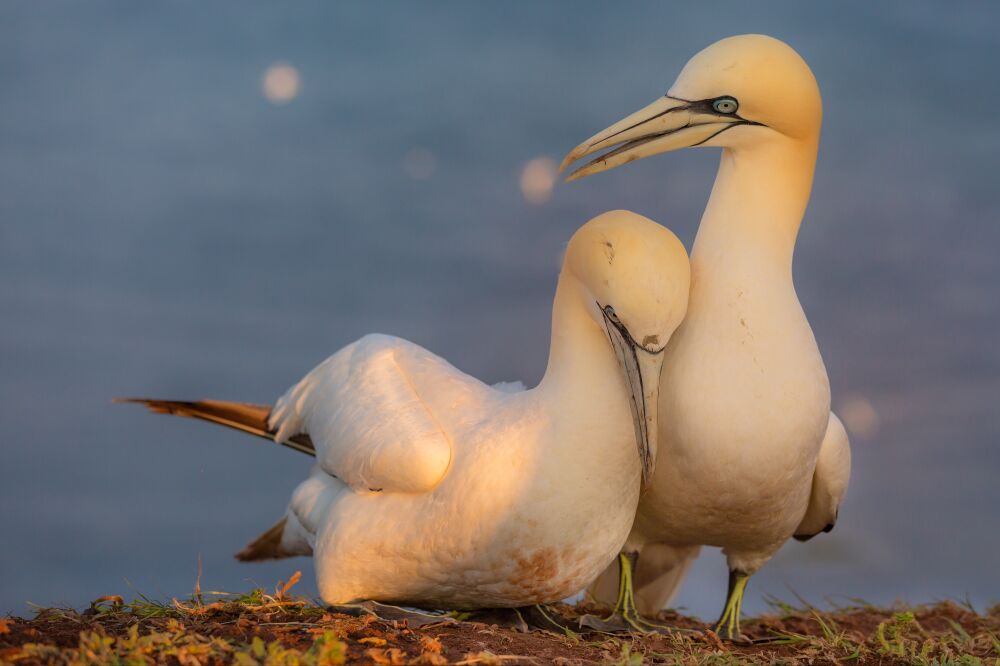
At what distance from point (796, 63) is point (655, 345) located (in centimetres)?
171

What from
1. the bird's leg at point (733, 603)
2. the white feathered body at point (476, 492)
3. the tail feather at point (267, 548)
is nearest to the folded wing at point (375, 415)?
the white feathered body at point (476, 492)

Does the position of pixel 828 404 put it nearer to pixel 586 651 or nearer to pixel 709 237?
pixel 709 237

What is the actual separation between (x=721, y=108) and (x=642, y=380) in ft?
4.88

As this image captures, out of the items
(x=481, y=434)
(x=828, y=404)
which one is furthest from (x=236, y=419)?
(x=828, y=404)

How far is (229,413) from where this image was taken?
288 inches

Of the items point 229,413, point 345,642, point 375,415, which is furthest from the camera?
point 229,413

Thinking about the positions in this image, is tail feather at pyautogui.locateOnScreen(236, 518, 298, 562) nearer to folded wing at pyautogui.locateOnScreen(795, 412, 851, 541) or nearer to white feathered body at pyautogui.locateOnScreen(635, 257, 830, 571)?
white feathered body at pyautogui.locateOnScreen(635, 257, 830, 571)

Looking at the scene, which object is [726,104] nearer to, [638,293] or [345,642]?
[638,293]

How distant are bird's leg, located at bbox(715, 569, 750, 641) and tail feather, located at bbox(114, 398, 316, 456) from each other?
2.53 meters

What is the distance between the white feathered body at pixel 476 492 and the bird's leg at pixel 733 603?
3.84 ft

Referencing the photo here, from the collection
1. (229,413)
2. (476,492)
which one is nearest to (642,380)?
(476,492)

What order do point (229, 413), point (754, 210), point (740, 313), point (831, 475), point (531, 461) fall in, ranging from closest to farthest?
point (531, 461) < point (740, 313) < point (754, 210) < point (831, 475) < point (229, 413)

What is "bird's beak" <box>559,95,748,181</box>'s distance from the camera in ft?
19.9

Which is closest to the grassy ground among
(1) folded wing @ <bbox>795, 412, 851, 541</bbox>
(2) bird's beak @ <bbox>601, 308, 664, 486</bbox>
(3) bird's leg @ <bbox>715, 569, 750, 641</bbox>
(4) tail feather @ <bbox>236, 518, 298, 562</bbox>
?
(3) bird's leg @ <bbox>715, 569, 750, 641</bbox>
